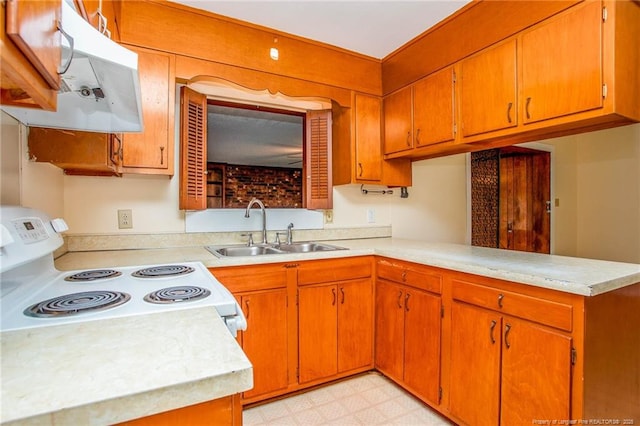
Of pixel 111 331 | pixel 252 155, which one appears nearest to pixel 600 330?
pixel 111 331

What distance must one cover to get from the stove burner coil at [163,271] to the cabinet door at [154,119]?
27.6 inches

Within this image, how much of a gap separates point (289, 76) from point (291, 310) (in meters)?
1.64

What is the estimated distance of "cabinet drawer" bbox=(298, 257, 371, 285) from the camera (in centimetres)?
209

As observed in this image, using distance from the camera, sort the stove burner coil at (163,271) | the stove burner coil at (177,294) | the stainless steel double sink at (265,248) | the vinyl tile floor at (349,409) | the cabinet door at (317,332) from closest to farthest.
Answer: the stove burner coil at (177,294) → the stove burner coil at (163,271) → the vinyl tile floor at (349,409) → the cabinet door at (317,332) → the stainless steel double sink at (265,248)

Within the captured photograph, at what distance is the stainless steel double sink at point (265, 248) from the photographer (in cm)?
230

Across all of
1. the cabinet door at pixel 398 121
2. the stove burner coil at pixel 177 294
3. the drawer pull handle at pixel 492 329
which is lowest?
the drawer pull handle at pixel 492 329

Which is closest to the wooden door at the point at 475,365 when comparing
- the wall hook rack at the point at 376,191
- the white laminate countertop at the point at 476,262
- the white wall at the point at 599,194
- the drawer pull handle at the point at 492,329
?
the drawer pull handle at the point at 492,329

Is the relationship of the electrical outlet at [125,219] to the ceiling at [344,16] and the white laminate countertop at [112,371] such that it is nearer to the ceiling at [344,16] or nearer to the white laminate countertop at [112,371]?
the ceiling at [344,16]

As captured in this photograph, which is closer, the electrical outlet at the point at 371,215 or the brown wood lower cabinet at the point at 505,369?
the brown wood lower cabinet at the point at 505,369

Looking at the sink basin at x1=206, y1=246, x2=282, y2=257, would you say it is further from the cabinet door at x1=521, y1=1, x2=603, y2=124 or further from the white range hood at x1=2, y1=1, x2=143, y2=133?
the cabinet door at x1=521, y1=1, x2=603, y2=124

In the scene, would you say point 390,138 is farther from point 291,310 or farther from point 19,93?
point 19,93

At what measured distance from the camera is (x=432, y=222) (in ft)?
10.7

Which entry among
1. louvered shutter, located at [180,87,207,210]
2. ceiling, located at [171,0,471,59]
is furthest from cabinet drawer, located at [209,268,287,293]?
ceiling, located at [171,0,471,59]

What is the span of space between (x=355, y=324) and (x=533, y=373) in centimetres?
110
